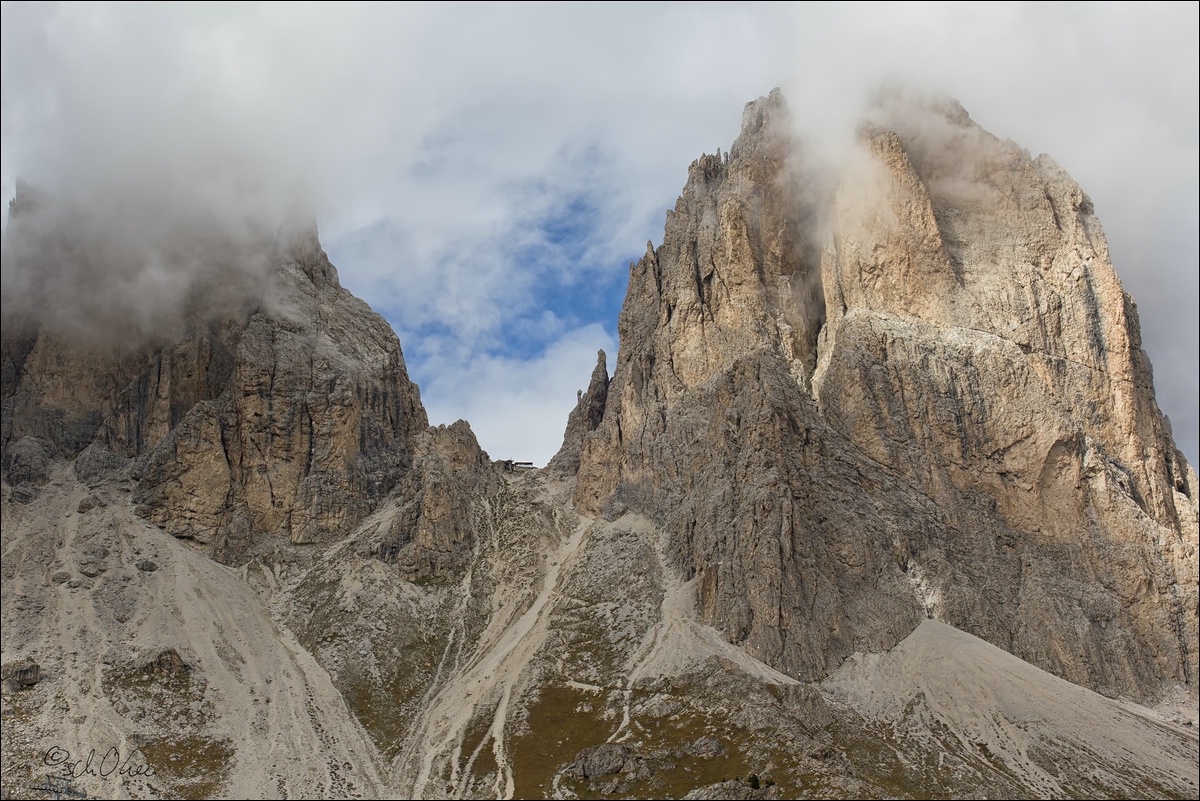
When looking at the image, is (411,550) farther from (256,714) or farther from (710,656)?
(710,656)

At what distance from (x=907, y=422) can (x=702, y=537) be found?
38.0 meters

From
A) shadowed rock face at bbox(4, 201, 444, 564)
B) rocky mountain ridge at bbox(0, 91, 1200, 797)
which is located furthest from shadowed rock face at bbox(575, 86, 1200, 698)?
shadowed rock face at bbox(4, 201, 444, 564)

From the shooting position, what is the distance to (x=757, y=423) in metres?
151

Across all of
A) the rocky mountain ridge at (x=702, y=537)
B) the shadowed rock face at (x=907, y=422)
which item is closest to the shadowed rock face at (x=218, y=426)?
the rocky mountain ridge at (x=702, y=537)

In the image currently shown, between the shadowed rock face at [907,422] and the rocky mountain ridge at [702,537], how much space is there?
0.56m

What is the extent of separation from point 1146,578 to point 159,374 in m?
172

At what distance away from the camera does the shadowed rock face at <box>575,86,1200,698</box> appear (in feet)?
441

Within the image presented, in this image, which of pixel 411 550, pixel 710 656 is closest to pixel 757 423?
pixel 710 656

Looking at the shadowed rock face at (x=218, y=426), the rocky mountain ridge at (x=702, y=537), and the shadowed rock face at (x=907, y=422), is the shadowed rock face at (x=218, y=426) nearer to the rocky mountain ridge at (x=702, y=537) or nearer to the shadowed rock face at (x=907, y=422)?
the rocky mountain ridge at (x=702, y=537)

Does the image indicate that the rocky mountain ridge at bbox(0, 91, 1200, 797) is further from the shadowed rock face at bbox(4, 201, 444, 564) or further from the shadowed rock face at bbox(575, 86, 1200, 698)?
the shadowed rock face at bbox(4, 201, 444, 564)

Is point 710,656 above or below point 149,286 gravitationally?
below

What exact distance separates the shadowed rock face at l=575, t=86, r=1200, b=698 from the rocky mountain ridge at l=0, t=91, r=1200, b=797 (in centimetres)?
56

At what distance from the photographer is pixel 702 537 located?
14975 centimetres

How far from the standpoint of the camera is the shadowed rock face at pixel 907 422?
134500 millimetres
